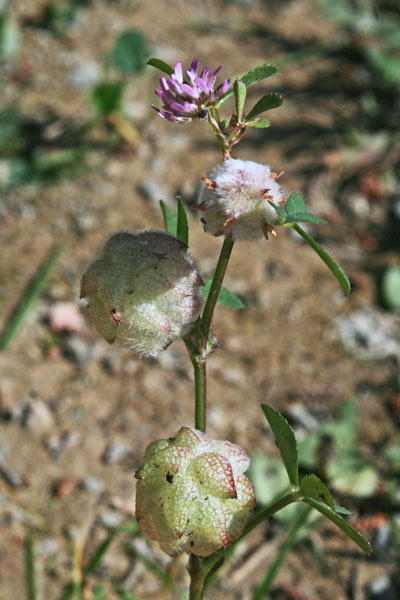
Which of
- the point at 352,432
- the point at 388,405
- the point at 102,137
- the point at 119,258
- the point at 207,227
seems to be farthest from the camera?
the point at 102,137

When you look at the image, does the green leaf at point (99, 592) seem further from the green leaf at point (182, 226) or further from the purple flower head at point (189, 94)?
the purple flower head at point (189, 94)

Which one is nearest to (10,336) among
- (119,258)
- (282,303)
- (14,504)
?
(14,504)

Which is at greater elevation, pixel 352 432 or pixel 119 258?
pixel 352 432

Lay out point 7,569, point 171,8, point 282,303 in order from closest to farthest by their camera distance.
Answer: point 7,569 → point 282,303 → point 171,8

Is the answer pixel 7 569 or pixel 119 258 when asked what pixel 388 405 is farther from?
pixel 119 258

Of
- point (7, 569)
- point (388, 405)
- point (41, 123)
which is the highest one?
point (41, 123)

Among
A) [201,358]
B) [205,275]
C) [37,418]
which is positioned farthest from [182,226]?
[205,275]

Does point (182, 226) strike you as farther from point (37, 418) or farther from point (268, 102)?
point (37, 418)
